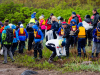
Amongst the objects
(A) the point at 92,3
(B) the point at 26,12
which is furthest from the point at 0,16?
(A) the point at 92,3

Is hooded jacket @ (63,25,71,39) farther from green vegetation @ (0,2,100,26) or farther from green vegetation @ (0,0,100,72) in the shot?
green vegetation @ (0,2,100,26)

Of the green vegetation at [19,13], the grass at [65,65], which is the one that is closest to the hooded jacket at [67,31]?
the grass at [65,65]

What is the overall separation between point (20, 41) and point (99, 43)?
4.54 meters

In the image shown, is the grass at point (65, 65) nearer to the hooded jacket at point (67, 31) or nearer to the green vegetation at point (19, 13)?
the hooded jacket at point (67, 31)

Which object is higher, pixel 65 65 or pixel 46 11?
pixel 46 11

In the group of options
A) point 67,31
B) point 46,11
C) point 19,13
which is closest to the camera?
point 67,31

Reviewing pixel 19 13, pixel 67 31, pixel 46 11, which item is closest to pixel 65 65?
pixel 67 31

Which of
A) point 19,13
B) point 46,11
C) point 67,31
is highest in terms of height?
point 46,11

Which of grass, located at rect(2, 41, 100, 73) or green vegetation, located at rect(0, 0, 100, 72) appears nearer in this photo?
grass, located at rect(2, 41, 100, 73)

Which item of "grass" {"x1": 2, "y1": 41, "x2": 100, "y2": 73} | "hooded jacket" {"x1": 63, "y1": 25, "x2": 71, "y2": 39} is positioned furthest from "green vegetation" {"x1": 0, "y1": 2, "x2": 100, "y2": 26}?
"grass" {"x1": 2, "y1": 41, "x2": 100, "y2": 73}

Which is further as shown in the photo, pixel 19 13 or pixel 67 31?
pixel 19 13

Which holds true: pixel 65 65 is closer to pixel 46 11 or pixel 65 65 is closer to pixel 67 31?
pixel 67 31

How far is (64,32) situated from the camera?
27.8ft

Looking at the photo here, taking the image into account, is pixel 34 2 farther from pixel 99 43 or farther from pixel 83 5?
pixel 99 43
